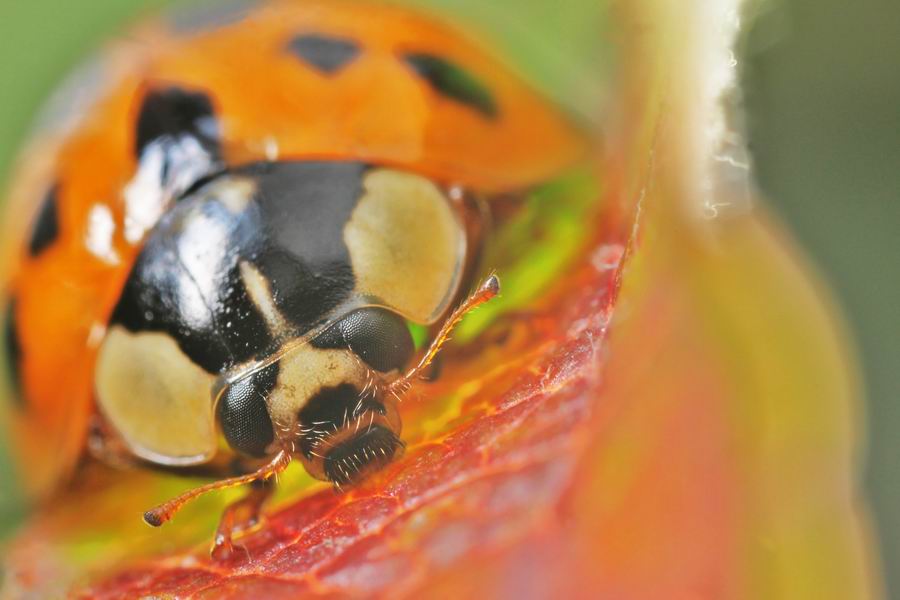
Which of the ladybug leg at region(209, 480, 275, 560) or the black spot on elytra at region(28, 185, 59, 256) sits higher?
the black spot on elytra at region(28, 185, 59, 256)

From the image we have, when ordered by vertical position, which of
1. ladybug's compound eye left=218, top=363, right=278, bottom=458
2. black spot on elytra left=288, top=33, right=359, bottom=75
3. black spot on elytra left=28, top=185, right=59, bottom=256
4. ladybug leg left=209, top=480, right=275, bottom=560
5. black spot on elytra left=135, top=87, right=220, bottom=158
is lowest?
ladybug leg left=209, top=480, right=275, bottom=560

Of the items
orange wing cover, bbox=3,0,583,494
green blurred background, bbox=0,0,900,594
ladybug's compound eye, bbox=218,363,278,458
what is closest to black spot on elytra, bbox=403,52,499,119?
orange wing cover, bbox=3,0,583,494

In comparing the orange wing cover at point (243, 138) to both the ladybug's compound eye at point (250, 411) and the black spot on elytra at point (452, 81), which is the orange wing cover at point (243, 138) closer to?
the black spot on elytra at point (452, 81)

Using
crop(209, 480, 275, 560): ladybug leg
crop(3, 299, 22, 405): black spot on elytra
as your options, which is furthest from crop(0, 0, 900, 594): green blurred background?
crop(209, 480, 275, 560): ladybug leg

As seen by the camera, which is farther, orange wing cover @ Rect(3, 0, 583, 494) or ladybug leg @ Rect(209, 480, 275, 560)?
orange wing cover @ Rect(3, 0, 583, 494)

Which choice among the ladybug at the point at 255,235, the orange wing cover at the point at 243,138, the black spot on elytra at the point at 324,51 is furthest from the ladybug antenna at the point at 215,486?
the black spot on elytra at the point at 324,51

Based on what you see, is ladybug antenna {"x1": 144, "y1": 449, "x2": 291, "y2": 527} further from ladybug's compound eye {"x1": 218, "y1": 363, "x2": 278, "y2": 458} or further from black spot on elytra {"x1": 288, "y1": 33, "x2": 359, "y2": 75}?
black spot on elytra {"x1": 288, "y1": 33, "x2": 359, "y2": 75}

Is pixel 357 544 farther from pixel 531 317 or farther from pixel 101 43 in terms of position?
pixel 101 43

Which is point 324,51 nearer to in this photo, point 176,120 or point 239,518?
point 176,120
